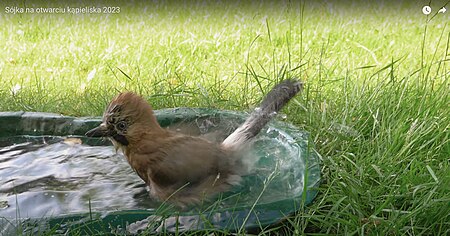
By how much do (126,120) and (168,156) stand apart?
283mm

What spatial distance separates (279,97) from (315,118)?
0.53 meters

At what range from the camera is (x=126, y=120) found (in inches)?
110

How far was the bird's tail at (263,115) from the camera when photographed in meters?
3.05

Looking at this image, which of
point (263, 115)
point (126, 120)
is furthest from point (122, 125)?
point (263, 115)

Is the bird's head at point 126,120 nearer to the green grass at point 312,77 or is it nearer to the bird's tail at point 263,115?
the bird's tail at point 263,115

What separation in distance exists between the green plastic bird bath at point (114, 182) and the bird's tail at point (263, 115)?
0.10 meters

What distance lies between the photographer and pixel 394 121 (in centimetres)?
340

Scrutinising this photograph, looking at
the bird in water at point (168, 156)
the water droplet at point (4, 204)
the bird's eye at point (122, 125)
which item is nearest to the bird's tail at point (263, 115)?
the bird in water at point (168, 156)

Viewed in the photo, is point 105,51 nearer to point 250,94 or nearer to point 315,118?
point 250,94

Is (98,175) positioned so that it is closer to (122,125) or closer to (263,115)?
(122,125)

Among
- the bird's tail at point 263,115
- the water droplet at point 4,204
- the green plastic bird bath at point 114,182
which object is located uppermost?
the bird's tail at point 263,115

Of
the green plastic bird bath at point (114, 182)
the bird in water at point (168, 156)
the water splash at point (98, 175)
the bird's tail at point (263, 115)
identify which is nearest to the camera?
the green plastic bird bath at point (114, 182)

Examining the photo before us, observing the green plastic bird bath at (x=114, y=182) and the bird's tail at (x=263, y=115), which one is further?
the bird's tail at (x=263, y=115)

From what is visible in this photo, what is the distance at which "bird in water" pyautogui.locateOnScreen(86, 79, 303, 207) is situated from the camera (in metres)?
2.66
